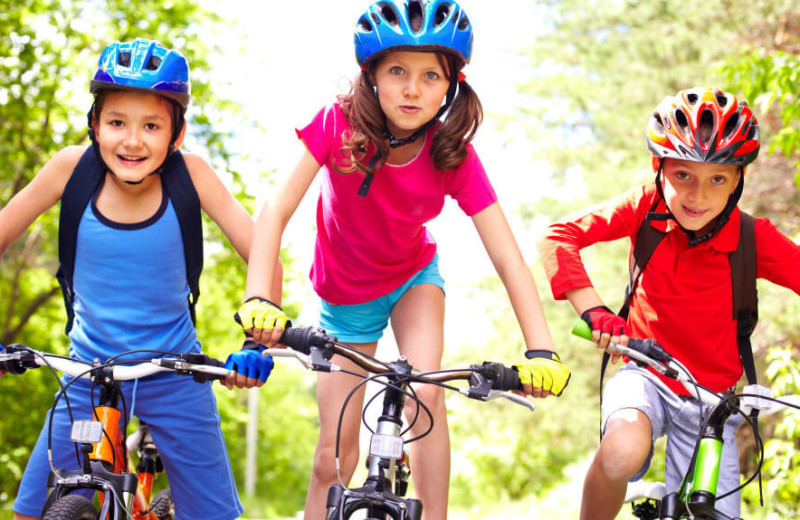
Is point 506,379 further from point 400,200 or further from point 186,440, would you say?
point 186,440

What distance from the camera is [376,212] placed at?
4215mm

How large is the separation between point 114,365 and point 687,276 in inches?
105

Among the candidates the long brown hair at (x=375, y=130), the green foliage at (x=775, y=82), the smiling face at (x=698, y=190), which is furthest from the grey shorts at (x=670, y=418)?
the green foliage at (x=775, y=82)

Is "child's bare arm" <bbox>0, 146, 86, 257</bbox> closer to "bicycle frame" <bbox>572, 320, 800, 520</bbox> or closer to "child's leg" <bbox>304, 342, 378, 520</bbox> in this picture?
"child's leg" <bbox>304, 342, 378, 520</bbox>

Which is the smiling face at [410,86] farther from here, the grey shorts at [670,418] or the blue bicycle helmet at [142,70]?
the grey shorts at [670,418]

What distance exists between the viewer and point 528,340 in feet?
11.8

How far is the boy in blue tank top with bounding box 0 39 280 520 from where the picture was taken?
383cm

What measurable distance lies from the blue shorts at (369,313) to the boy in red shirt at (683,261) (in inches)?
25.9

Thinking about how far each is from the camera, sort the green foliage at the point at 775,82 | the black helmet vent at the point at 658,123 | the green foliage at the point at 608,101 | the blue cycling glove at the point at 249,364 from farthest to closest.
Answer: the green foliage at the point at 608,101
the green foliage at the point at 775,82
the black helmet vent at the point at 658,123
the blue cycling glove at the point at 249,364

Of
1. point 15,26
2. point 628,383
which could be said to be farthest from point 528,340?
point 15,26

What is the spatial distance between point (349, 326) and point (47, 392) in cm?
1286

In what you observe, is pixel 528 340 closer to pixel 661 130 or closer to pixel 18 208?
pixel 661 130

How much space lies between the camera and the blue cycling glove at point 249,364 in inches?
125

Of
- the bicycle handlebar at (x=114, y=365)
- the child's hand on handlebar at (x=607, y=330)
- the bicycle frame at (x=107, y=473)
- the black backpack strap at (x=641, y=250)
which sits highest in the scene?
the black backpack strap at (x=641, y=250)
